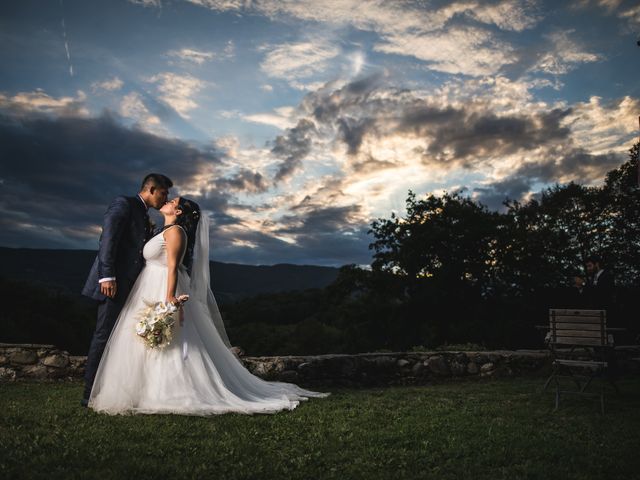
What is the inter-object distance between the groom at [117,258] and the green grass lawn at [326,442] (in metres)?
0.83

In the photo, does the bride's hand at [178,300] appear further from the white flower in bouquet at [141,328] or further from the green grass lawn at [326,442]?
the green grass lawn at [326,442]

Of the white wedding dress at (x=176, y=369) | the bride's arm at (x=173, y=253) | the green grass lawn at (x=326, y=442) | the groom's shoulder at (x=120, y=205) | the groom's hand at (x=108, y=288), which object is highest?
the groom's shoulder at (x=120, y=205)

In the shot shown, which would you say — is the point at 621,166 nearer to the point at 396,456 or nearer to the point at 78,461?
the point at 396,456

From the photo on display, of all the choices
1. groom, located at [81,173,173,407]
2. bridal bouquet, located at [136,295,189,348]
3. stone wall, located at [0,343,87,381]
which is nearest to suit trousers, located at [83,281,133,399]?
groom, located at [81,173,173,407]

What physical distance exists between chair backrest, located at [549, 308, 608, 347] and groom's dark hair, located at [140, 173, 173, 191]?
539cm

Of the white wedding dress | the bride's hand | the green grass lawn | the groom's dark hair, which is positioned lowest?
the green grass lawn

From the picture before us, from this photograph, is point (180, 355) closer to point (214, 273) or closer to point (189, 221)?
point (189, 221)

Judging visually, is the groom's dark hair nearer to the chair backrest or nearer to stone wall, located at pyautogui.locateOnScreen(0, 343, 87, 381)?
stone wall, located at pyautogui.locateOnScreen(0, 343, 87, 381)

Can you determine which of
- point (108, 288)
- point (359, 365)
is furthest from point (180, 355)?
point (359, 365)

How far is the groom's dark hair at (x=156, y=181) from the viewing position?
18.1 feet

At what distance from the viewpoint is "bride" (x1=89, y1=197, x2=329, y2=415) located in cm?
479

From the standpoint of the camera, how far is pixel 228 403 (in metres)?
4.94

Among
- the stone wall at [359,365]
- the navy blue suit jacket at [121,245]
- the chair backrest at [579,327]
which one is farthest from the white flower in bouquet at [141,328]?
the chair backrest at [579,327]

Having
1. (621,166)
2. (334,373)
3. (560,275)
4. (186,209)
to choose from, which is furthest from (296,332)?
(186,209)
